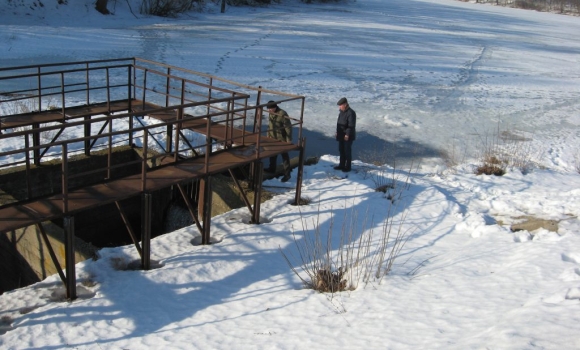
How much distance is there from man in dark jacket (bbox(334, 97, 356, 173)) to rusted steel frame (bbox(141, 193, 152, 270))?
15.9ft

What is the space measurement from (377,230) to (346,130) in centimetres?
271

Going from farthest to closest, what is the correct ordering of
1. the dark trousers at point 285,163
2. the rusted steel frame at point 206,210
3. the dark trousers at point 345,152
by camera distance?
the dark trousers at point 345,152
the dark trousers at point 285,163
the rusted steel frame at point 206,210

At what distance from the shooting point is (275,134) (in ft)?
39.1

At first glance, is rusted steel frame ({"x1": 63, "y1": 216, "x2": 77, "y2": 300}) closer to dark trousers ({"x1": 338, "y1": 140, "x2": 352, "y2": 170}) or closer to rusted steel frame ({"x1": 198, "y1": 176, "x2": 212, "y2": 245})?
rusted steel frame ({"x1": 198, "y1": 176, "x2": 212, "y2": 245})

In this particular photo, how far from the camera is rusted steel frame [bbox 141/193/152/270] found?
328 inches

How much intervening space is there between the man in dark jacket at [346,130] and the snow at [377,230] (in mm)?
427

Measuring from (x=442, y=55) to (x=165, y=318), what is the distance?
25566 mm

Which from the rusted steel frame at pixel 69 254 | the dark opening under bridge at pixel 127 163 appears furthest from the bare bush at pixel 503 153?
the rusted steel frame at pixel 69 254

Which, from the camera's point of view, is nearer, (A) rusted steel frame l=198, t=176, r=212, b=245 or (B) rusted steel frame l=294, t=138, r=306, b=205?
(A) rusted steel frame l=198, t=176, r=212, b=245

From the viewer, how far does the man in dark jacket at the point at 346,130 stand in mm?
11977

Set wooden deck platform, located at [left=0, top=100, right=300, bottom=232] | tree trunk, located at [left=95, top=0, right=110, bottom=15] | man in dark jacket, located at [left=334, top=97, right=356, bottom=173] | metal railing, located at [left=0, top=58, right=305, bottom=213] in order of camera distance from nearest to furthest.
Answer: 1. wooden deck platform, located at [left=0, top=100, right=300, bottom=232]
2. metal railing, located at [left=0, top=58, right=305, bottom=213]
3. man in dark jacket, located at [left=334, top=97, right=356, bottom=173]
4. tree trunk, located at [left=95, top=0, right=110, bottom=15]

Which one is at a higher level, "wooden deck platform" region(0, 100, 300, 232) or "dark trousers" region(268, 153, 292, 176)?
"wooden deck platform" region(0, 100, 300, 232)

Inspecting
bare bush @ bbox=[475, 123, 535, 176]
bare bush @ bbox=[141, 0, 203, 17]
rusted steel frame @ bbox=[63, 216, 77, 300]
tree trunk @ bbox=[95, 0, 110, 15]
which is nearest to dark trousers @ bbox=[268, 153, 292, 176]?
bare bush @ bbox=[475, 123, 535, 176]

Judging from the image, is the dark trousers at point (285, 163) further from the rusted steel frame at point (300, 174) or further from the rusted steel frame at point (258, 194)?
the rusted steel frame at point (258, 194)
